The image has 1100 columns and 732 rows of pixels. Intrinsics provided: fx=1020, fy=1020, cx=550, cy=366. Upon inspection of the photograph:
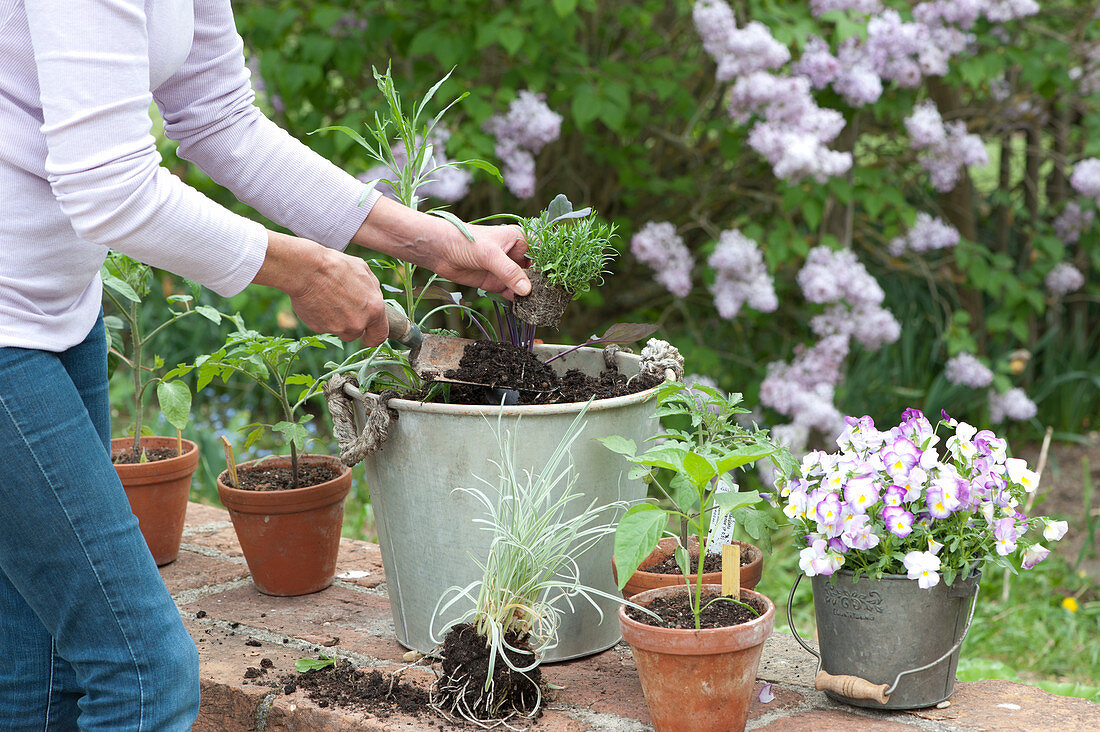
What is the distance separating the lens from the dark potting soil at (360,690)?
152 cm

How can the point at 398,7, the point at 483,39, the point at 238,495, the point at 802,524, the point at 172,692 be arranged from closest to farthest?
the point at 172,692 < the point at 802,524 < the point at 238,495 < the point at 483,39 < the point at 398,7

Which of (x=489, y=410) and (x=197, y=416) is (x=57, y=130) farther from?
(x=197, y=416)

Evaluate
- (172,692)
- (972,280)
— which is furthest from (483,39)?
(172,692)

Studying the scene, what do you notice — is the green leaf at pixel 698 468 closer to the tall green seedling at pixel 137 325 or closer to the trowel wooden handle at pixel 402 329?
the trowel wooden handle at pixel 402 329

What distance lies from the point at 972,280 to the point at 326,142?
2.27 m

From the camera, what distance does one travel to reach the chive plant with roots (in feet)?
4.82

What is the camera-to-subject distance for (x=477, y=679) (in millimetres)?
1470

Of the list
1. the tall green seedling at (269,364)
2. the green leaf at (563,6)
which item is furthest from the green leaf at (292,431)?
the green leaf at (563,6)

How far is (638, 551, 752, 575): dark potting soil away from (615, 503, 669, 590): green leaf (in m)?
0.31

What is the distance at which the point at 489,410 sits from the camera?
4.97 feet

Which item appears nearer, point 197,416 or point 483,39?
point 483,39

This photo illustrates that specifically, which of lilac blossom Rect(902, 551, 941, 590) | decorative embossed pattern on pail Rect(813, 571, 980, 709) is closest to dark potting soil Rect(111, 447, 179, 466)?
decorative embossed pattern on pail Rect(813, 571, 980, 709)

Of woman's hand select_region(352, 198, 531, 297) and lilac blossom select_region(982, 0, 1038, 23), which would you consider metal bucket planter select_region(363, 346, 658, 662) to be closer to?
woman's hand select_region(352, 198, 531, 297)

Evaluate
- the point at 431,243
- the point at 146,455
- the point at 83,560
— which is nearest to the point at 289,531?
the point at 146,455
